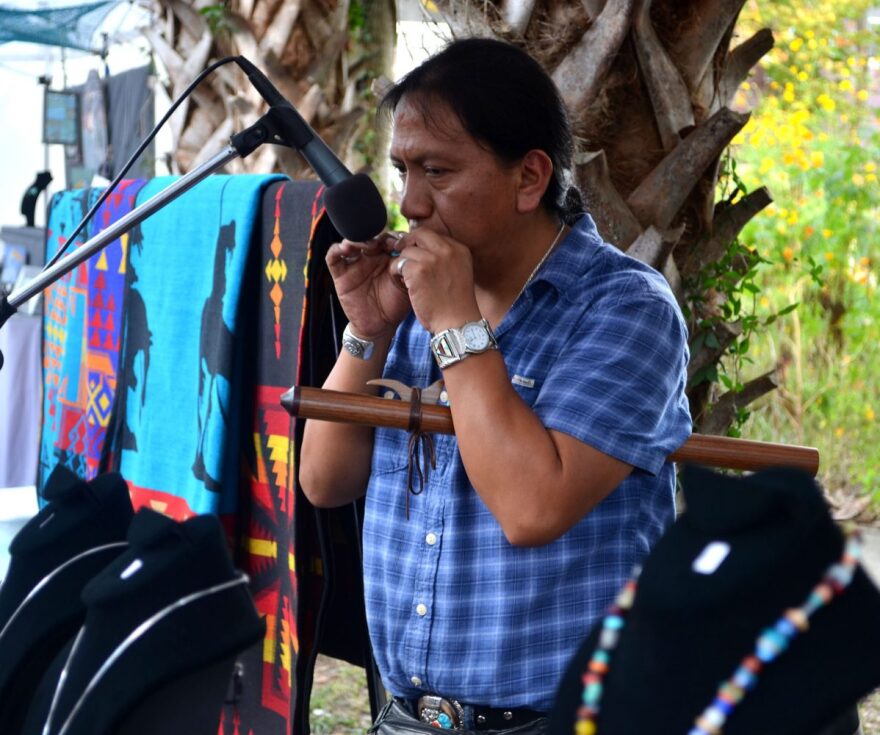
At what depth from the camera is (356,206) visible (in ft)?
4.39

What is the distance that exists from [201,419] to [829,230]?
140 inches

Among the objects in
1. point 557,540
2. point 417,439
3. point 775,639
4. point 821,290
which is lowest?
point 821,290

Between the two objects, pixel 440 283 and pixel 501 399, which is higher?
pixel 440 283

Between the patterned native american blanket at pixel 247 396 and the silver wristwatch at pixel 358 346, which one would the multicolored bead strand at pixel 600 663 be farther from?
the patterned native american blanket at pixel 247 396

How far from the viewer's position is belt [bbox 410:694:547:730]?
1.40m

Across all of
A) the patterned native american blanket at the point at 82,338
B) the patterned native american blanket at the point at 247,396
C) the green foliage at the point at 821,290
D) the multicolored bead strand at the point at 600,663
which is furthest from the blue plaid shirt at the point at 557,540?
the green foliage at the point at 821,290

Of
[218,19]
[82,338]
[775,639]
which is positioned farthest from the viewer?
[218,19]

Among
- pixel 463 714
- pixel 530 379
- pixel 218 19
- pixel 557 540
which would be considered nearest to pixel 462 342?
pixel 530 379

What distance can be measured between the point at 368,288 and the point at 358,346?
84 millimetres

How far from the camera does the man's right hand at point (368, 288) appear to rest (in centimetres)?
155

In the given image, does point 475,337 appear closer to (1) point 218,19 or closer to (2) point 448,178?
(2) point 448,178

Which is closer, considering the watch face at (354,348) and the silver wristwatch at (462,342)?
the silver wristwatch at (462,342)

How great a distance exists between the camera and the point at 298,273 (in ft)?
6.28

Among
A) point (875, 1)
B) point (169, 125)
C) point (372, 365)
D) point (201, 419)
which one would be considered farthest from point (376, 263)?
point (875, 1)
